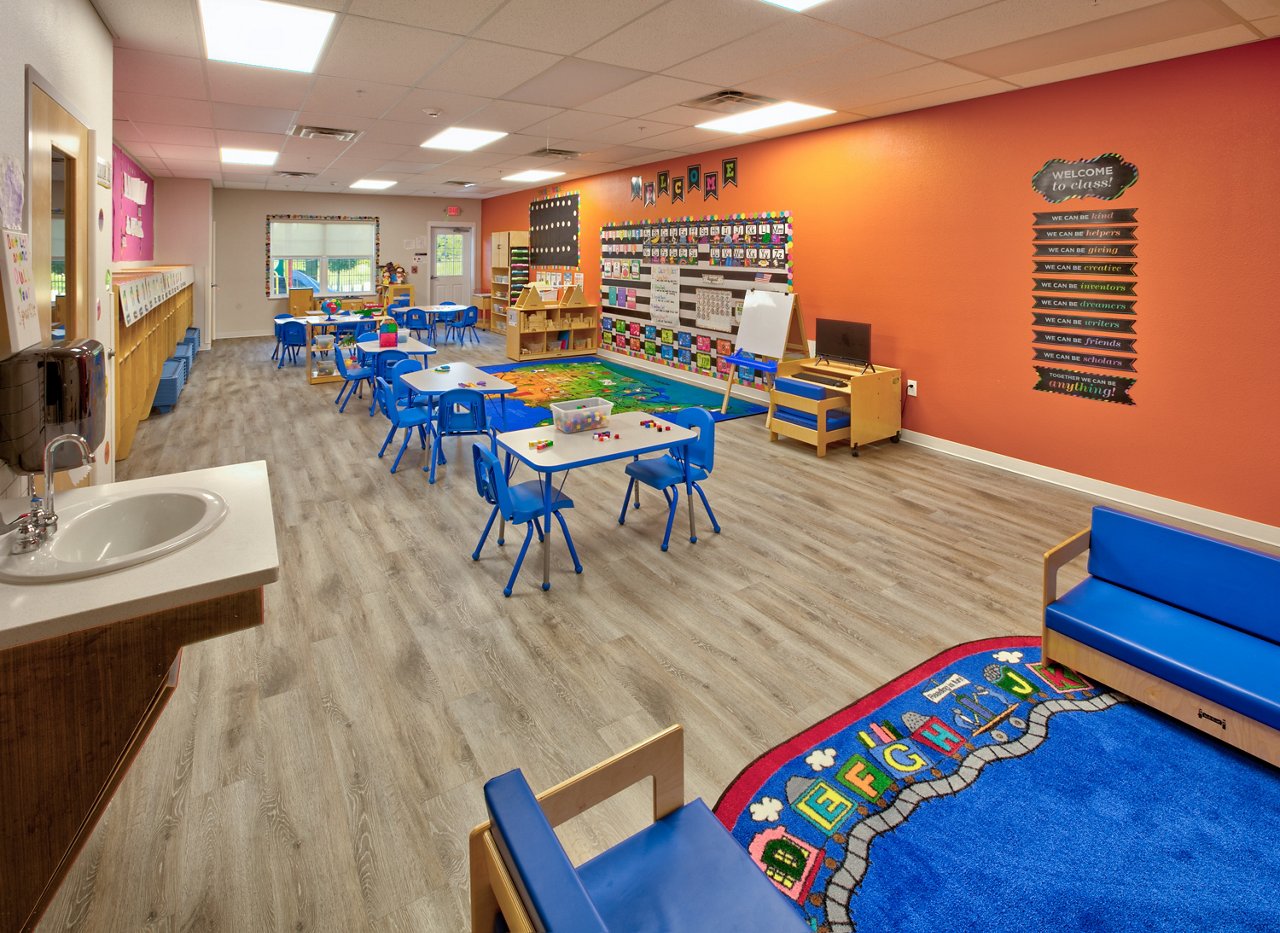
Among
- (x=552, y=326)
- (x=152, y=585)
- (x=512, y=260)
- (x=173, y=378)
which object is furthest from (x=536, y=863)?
(x=512, y=260)

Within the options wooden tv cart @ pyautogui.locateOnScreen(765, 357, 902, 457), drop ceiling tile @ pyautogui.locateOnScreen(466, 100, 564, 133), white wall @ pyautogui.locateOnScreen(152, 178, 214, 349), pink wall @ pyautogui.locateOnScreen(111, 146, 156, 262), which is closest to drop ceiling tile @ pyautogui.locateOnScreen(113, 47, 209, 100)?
pink wall @ pyautogui.locateOnScreen(111, 146, 156, 262)

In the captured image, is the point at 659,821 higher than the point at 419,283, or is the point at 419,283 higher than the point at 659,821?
the point at 419,283

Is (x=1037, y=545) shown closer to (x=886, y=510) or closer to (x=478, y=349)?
(x=886, y=510)

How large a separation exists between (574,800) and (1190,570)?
8.10ft

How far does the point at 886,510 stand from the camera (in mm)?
4531

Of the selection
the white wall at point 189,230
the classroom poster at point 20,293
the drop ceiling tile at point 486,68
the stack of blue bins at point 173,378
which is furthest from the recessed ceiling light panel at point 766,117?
the white wall at point 189,230

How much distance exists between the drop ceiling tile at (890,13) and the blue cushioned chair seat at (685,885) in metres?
3.66

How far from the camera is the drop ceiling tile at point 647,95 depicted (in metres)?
4.79

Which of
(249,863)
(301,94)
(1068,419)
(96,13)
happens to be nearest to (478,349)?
(301,94)

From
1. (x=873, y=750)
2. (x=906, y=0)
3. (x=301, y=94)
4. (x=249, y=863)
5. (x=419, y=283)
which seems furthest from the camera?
(x=419, y=283)

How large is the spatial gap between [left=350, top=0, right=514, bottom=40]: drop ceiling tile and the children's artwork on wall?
3641mm

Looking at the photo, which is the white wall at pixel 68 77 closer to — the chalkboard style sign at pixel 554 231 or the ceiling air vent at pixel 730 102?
the ceiling air vent at pixel 730 102

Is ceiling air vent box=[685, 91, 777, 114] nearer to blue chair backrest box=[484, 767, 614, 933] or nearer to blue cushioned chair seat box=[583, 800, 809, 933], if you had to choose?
blue cushioned chair seat box=[583, 800, 809, 933]

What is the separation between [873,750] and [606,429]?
223 centimetres
